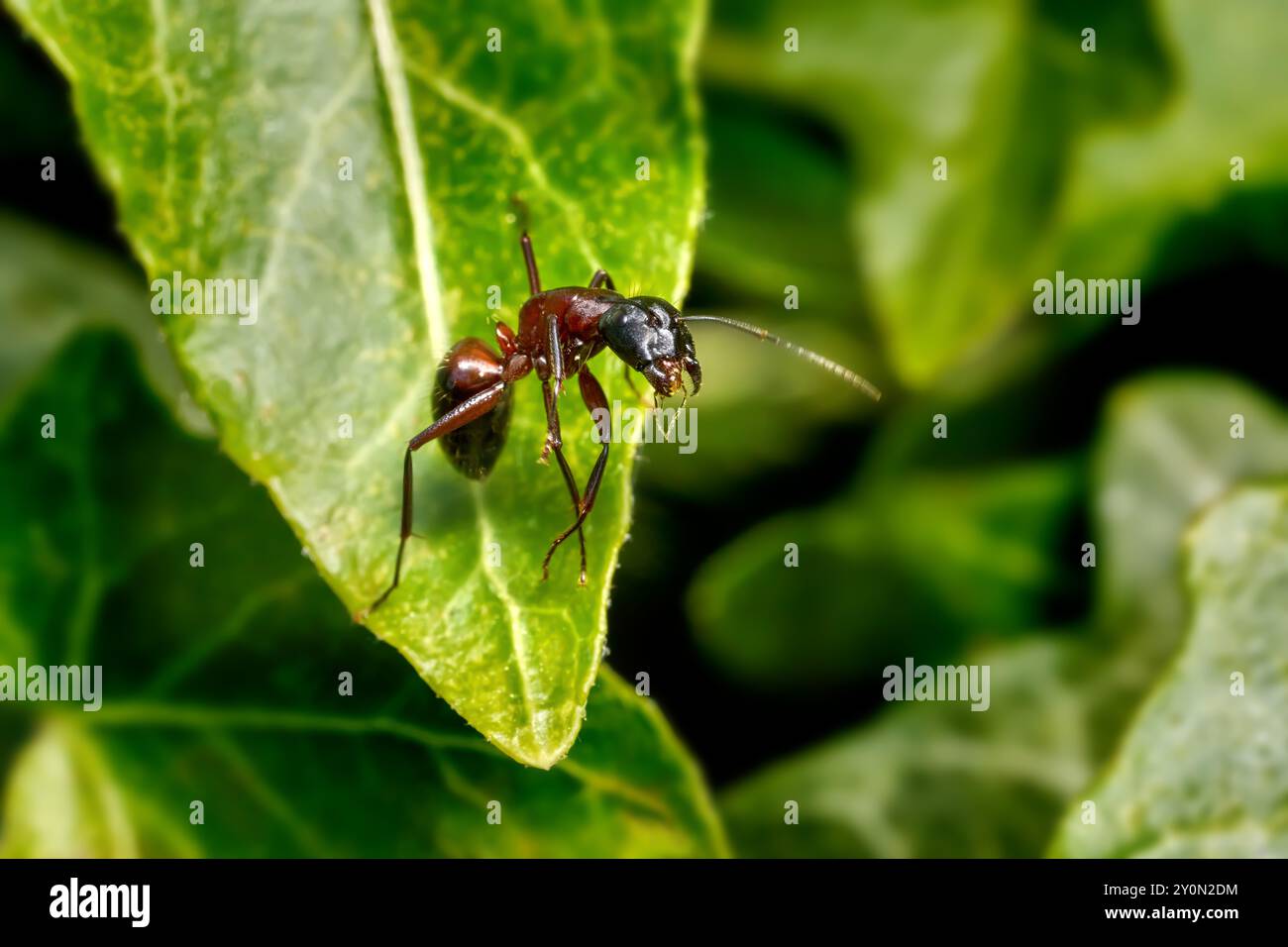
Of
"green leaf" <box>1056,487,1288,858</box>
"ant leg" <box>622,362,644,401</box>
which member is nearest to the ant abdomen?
"ant leg" <box>622,362,644,401</box>

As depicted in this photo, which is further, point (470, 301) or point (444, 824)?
point (444, 824)

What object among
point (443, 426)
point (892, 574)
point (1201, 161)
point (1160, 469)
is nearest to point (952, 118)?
point (1201, 161)

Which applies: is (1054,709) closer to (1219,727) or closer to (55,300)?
(1219,727)

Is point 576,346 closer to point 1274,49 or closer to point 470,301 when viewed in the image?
point 470,301

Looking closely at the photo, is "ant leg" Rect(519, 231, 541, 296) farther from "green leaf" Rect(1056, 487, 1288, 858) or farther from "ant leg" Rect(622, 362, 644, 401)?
"green leaf" Rect(1056, 487, 1288, 858)

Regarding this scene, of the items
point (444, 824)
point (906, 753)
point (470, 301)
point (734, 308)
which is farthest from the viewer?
point (734, 308)
